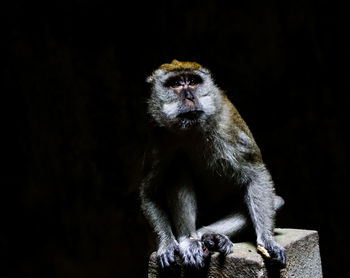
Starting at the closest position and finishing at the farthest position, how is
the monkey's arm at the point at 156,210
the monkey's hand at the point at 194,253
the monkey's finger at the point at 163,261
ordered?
1. the monkey's hand at the point at 194,253
2. the monkey's finger at the point at 163,261
3. the monkey's arm at the point at 156,210

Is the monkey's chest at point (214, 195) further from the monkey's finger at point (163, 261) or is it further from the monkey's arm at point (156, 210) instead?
the monkey's finger at point (163, 261)

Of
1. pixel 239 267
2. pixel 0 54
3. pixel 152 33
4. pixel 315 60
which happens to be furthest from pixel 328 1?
pixel 0 54

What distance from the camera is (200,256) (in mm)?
2697

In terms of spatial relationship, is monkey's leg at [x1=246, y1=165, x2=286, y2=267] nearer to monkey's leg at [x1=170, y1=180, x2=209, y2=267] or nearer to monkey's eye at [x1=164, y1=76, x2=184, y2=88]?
monkey's leg at [x1=170, y1=180, x2=209, y2=267]

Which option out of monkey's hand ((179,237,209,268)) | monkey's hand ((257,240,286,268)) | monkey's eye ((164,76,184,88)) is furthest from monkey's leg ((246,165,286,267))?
monkey's eye ((164,76,184,88))

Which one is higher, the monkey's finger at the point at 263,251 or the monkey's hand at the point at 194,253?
the monkey's hand at the point at 194,253

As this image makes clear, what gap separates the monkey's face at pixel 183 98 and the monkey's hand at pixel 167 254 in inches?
34.0

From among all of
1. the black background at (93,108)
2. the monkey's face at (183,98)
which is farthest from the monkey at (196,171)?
the black background at (93,108)

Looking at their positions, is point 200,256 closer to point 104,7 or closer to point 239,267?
point 239,267

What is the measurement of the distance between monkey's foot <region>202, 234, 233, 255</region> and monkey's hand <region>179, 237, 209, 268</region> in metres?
0.04

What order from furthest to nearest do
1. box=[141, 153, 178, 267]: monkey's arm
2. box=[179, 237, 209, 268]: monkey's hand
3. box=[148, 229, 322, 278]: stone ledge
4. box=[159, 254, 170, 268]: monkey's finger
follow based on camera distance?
box=[141, 153, 178, 267]: monkey's arm < box=[159, 254, 170, 268]: monkey's finger < box=[179, 237, 209, 268]: monkey's hand < box=[148, 229, 322, 278]: stone ledge

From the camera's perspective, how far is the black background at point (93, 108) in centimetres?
620

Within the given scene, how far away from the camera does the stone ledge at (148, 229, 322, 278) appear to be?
2.59 m

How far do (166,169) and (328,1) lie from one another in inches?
165
